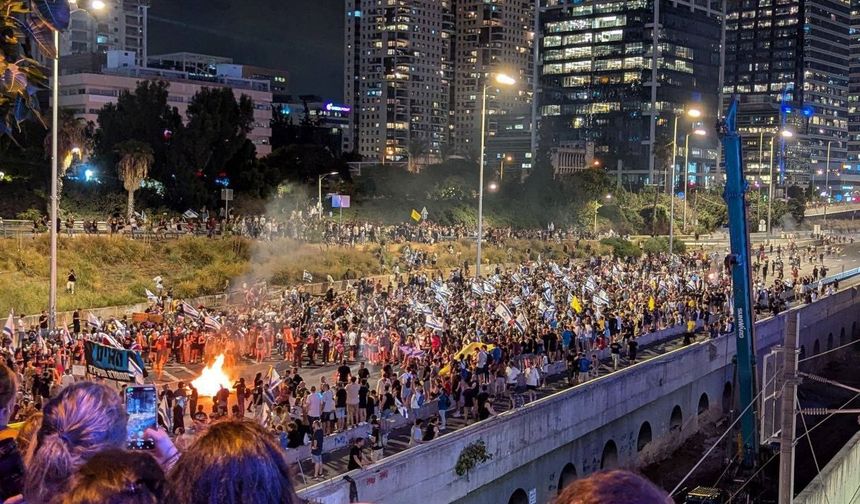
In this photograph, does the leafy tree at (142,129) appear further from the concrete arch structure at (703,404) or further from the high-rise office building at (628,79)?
the high-rise office building at (628,79)

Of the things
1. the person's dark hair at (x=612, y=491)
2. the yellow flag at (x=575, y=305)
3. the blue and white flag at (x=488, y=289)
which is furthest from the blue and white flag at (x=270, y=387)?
the blue and white flag at (x=488, y=289)

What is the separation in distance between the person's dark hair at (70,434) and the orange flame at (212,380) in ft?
62.9

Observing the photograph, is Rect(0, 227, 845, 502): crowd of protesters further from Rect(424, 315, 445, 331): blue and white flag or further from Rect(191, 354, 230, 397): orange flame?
Rect(191, 354, 230, 397): orange flame

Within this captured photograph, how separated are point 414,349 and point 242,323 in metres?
7.46

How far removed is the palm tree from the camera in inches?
2244

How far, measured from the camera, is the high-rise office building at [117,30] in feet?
531

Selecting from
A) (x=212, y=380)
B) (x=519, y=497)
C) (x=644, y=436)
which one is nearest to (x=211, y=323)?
(x=212, y=380)

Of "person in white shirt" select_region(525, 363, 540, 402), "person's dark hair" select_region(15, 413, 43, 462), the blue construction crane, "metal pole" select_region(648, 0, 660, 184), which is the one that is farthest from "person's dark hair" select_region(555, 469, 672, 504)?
"metal pole" select_region(648, 0, 660, 184)

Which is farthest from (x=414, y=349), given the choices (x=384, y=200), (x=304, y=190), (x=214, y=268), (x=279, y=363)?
(x=384, y=200)

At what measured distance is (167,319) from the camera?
32.1m

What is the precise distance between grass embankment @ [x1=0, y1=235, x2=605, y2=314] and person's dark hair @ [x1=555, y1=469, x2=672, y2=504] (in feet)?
124

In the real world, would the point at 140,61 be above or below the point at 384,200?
above

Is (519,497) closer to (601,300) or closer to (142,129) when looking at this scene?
(601,300)

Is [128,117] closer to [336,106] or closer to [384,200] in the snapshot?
[384,200]
